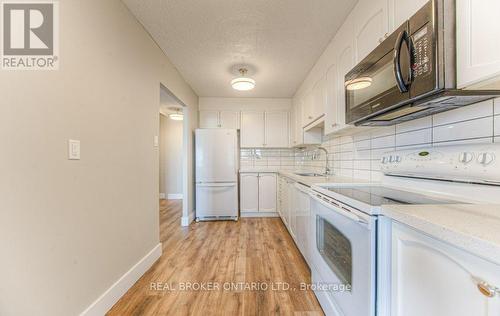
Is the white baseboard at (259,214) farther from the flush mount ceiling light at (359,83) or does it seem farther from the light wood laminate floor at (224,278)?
the flush mount ceiling light at (359,83)

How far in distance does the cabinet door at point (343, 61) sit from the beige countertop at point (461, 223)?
108 centimetres

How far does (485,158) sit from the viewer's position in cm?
92

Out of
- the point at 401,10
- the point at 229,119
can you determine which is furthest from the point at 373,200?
the point at 229,119

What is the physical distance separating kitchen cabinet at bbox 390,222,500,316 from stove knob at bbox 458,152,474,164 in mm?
508

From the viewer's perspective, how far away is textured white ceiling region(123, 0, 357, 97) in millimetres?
1737

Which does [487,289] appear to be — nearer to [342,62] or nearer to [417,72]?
[417,72]

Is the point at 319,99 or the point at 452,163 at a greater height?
the point at 319,99

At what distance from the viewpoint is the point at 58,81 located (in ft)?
3.83

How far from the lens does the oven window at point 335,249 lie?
118 centimetres

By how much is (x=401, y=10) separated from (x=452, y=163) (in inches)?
32.9

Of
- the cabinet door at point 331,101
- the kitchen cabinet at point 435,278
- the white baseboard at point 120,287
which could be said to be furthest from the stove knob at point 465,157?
the white baseboard at point 120,287

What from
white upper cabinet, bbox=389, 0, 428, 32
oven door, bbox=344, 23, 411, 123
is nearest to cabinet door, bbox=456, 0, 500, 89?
oven door, bbox=344, 23, 411, 123

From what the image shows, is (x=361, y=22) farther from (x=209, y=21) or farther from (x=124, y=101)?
(x=124, y=101)

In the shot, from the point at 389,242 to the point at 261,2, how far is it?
71.1 inches
